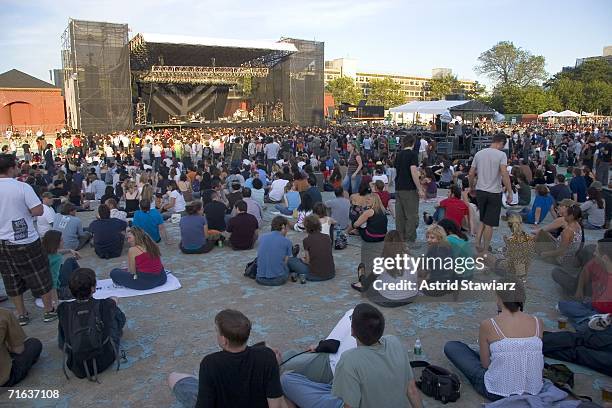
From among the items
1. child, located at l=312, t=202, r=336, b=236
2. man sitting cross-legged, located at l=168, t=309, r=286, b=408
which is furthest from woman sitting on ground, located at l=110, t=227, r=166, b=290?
man sitting cross-legged, located at l=168, t=309, r=286, b=408

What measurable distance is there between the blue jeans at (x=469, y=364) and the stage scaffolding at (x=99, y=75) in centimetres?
2896

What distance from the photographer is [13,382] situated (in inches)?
146

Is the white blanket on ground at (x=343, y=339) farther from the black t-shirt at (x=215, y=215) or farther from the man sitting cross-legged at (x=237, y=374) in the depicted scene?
the black t-shirt at (x=215, y=215)

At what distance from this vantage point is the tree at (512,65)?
196 feet

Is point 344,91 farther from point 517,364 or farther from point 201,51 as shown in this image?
point 517,364

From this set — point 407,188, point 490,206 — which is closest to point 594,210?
point 490,206

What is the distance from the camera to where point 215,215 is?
25.4ft

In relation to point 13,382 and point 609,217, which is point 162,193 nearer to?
point 13,382

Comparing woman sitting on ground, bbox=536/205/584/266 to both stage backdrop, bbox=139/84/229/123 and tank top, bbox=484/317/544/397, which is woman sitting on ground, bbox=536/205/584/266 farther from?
stage backdrop, bbox=139/84/229/123

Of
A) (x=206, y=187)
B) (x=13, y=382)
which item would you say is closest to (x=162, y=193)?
(x=206, y=187)

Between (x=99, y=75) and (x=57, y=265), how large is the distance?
87.2 ft

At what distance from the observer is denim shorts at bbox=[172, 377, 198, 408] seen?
315 cm

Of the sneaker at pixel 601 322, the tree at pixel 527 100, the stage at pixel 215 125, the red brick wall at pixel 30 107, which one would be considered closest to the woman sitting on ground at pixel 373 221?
the sneaker at pixel 601 322

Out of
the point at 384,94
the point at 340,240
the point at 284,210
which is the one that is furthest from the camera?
the point at 384,94
